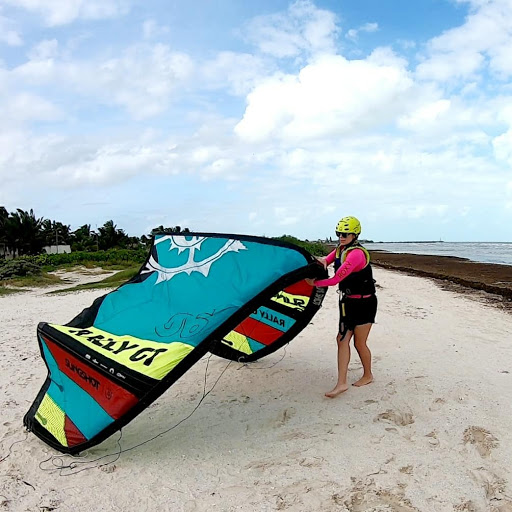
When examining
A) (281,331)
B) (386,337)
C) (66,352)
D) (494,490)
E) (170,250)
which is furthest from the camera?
(386,337)

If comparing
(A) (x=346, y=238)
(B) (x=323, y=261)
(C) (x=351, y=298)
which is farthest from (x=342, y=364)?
(A) (x=346, y=238)

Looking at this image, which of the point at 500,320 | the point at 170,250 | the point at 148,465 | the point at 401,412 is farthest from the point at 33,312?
the point at 500,320

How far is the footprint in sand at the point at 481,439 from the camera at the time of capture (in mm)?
3701

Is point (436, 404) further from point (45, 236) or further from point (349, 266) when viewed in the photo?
point (45, 236)

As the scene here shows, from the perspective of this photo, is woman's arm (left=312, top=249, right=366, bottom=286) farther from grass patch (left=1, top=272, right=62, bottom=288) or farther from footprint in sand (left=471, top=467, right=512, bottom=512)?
grass patch (left=1, top=272, right=62, bottom=288)

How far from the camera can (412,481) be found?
10.9 feet

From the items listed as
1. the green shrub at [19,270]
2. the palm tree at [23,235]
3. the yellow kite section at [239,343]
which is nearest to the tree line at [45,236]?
the palm tree at [23,235]

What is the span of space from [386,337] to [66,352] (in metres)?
4.82

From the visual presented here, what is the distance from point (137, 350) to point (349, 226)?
92.6 inches

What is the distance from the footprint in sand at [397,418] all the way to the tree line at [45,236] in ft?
124

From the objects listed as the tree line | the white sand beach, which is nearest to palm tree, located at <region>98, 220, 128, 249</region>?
the tree line

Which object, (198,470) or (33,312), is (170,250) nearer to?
(198,470)

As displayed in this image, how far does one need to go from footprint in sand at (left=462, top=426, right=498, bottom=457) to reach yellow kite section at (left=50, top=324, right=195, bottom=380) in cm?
236

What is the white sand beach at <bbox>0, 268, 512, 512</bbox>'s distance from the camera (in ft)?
10.5
